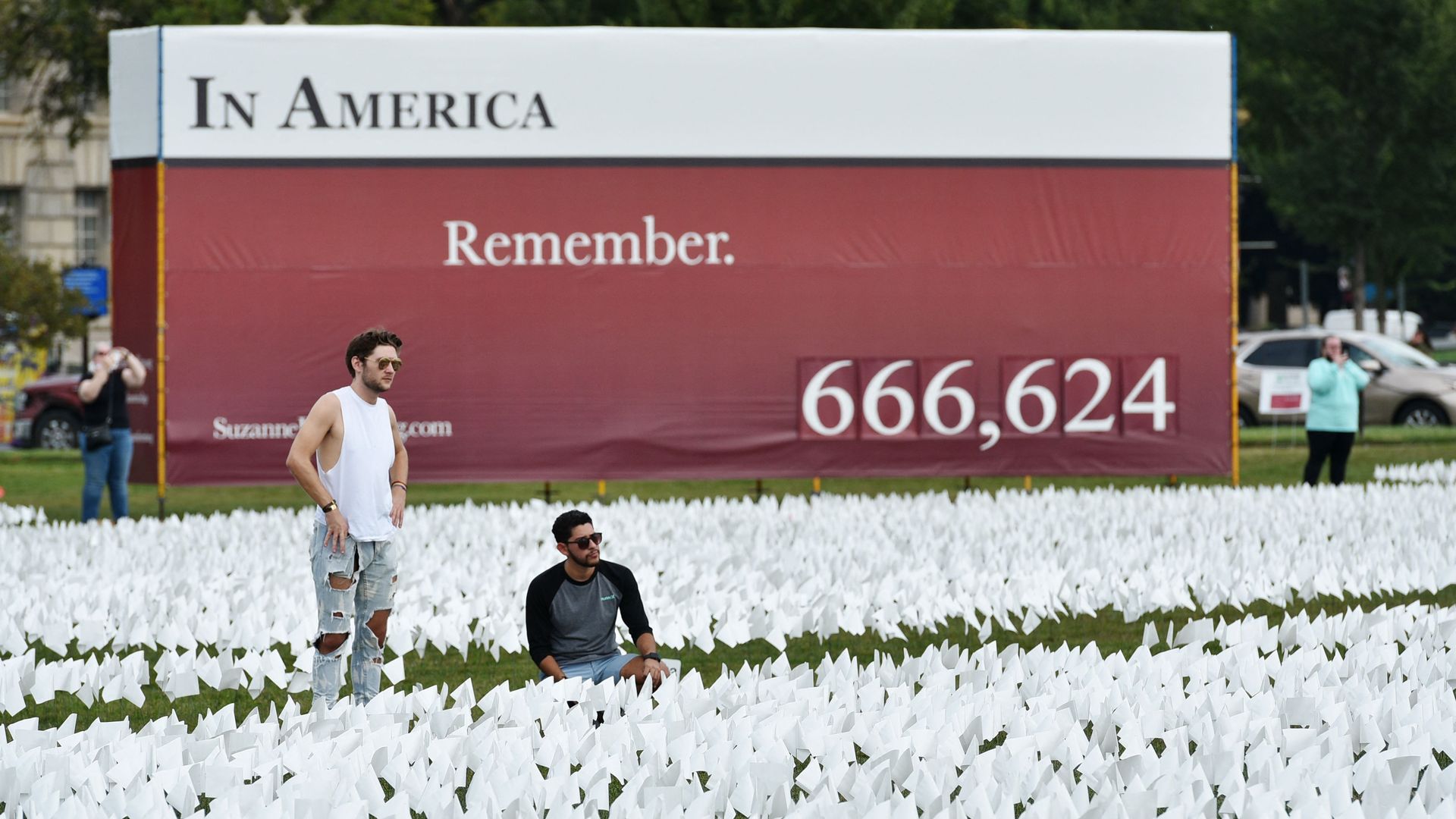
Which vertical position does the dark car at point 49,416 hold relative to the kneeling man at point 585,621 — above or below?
above

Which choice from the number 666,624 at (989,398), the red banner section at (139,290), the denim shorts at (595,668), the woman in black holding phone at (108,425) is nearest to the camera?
the denim shorts at (595,668)

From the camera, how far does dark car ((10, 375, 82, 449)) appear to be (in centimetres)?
3278

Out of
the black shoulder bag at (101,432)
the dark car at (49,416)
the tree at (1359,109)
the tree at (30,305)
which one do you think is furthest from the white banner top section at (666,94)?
the tree at (1359,109)

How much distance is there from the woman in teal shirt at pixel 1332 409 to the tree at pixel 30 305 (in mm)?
22586

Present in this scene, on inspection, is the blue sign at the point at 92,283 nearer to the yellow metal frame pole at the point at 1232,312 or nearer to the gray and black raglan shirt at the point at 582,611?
the yellow metal frame pole at the point at 1232,312

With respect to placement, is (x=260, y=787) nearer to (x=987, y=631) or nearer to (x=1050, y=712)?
(x=1050, y=712)

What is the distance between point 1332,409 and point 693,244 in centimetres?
622

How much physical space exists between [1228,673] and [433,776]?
12.0 feet

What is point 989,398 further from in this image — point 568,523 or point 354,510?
point 354,510

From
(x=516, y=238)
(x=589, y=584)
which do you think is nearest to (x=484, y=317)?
(x=516, y=238)

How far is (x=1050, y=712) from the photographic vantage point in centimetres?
760

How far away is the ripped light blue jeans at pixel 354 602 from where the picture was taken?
8367 millimetres

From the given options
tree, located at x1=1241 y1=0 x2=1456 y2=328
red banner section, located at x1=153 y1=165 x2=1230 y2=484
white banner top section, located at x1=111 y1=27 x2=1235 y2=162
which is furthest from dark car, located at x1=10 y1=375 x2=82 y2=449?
tree, located at x1=1241 y1=0 x2=1456 y2=328

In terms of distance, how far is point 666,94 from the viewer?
17.0 metres
